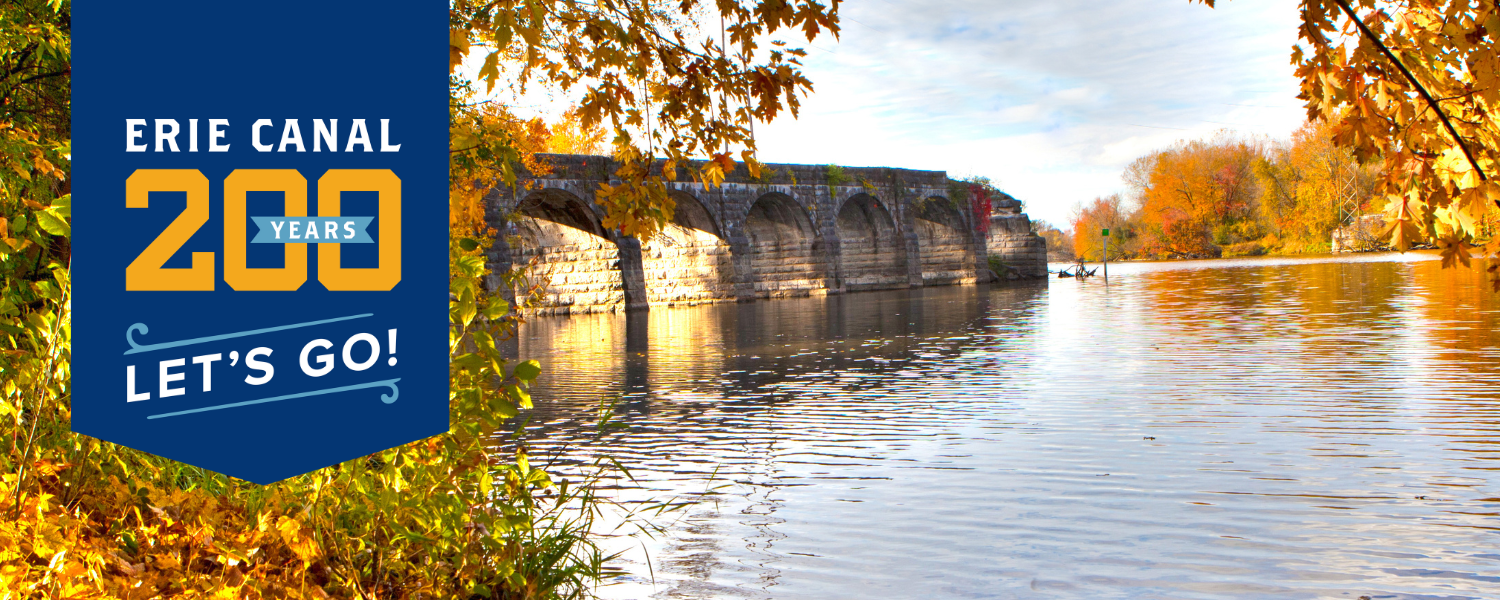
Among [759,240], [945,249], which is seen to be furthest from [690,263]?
[945,249]

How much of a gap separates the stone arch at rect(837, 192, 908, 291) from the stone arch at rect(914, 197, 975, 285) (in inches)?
133

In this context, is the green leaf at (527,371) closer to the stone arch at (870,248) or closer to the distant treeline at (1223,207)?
the stone arch at (870,248)

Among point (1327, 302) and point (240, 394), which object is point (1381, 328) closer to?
point (1327, 302)

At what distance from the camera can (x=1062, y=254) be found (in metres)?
Result: 100

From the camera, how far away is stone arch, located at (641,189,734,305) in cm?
3118

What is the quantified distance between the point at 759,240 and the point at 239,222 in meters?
32.8

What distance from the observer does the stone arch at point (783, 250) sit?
1366 inches

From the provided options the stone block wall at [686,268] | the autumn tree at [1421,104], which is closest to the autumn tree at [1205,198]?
the stone block wall at [686,268]

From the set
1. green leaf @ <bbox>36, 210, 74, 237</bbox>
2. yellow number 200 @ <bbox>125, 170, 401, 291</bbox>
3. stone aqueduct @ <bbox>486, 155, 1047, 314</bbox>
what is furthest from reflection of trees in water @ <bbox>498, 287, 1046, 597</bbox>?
stone aqueduct @ <bbox>486, 155, 1047, 314</bbox>

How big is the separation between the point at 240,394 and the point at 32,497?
965 mm

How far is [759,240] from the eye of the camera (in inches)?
1404

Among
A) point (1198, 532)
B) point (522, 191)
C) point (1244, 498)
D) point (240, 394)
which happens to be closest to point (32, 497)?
point (240, 394)

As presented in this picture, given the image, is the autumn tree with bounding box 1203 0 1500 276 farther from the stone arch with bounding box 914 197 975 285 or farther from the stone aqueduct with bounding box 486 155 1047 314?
the stone arch with bounding box 914 197 975 285

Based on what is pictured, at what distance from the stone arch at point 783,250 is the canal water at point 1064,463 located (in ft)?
67.6
